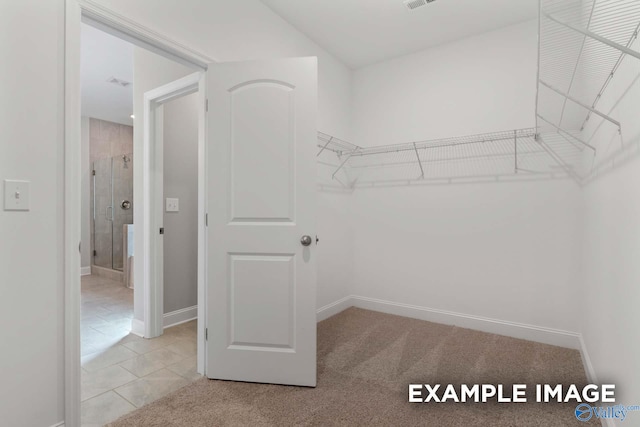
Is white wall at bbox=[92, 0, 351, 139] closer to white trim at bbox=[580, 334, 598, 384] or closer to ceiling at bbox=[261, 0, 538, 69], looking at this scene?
ceiling at bbox=[261, 0, 538, 69]

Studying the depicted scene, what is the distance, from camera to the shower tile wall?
545 cm

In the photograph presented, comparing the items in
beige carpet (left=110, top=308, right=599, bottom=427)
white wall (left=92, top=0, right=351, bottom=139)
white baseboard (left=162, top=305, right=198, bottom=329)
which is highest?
white wall (left=92, top=0, right=351, bottom=139)

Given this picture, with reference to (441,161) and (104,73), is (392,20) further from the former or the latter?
(104,73)

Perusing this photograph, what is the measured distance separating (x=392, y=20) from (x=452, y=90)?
845 millimetres

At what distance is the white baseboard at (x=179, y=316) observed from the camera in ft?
9.64

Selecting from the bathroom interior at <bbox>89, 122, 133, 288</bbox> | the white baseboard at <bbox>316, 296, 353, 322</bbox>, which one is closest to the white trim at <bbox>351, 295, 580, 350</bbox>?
the white baseboard at <bbox>316, 296, 353, 322</bbox>

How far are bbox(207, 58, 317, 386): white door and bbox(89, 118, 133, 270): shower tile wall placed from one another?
4238mm

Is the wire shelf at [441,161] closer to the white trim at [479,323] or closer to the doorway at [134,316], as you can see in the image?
the white trim at [479,323]

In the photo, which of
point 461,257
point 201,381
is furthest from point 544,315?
point 201,381

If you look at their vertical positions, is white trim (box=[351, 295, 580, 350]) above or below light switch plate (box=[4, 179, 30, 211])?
below

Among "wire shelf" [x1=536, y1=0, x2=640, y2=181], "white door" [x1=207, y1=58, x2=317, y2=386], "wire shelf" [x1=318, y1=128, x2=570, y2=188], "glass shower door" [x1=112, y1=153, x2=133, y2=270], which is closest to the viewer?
"wire shelf" [x1=536, y1=0, x2=640, y2=181]

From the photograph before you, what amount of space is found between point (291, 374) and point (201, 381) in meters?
0.58

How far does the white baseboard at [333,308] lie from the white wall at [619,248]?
6.57ft

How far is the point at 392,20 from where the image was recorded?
8.86ft
